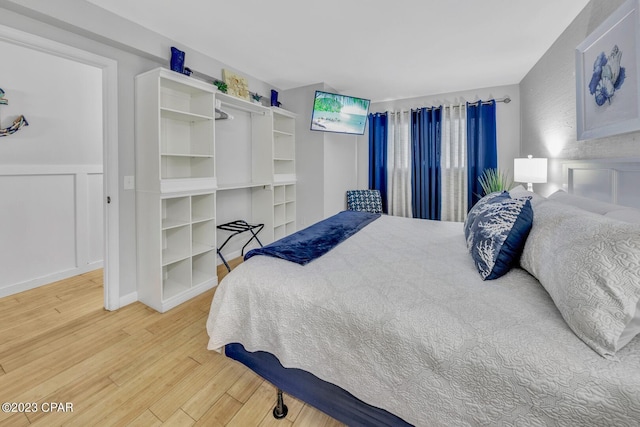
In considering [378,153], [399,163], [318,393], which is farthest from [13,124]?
[399,163]

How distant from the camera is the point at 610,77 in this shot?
170cm

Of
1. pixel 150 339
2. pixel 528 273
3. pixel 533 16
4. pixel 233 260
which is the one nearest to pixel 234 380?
pixel 150 339

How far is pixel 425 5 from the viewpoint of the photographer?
2109 mm

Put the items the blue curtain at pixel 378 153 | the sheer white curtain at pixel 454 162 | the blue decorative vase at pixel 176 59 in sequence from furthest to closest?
the blue curtain at pixel 378 153
the sheer white curtain at pixel 454 162
the blue decorative vase at pixel 176 59

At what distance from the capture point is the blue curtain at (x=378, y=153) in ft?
15.2

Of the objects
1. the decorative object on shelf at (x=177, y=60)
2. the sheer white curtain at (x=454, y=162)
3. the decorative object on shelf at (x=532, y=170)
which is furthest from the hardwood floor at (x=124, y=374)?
the sheer white curtain at (x=454, y=162)

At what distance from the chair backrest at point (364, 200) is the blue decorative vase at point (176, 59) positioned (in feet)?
9.40

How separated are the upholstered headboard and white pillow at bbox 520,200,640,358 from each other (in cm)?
85

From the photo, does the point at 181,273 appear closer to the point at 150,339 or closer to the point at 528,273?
the point at 150,339

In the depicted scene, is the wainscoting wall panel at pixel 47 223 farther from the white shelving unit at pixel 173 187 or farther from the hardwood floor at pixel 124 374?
the white shelving unit at pixel 173 187

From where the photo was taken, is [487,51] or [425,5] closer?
[425,5]

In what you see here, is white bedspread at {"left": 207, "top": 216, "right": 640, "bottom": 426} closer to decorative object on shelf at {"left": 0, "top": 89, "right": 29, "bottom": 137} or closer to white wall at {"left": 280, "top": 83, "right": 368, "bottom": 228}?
white wall at {"left": 280, "top": 83, "right": 368, "bottom": 228}

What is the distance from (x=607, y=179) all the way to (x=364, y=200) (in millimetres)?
3010

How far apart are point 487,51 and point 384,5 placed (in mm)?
1450
